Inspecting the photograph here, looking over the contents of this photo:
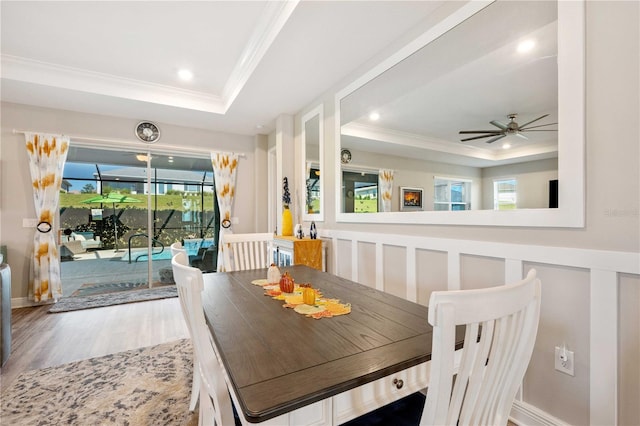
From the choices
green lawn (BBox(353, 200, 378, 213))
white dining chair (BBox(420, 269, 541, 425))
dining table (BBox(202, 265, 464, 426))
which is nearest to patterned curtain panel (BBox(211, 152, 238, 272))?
green lawn (BBox(353, 200, 378, 213))

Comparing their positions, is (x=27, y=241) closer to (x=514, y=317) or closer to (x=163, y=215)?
(x=163, y=215)

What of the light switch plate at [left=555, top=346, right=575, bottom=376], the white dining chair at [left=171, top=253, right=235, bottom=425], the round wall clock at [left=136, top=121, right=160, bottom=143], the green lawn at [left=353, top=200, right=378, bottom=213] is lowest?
the light switch plate at [left=555, top=346, right=575, bottom=376]

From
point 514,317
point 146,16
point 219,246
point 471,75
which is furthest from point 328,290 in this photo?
point 219,246

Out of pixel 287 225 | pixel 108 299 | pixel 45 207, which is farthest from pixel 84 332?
pixel 287 225

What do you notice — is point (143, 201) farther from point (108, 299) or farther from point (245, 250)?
point (245, 250)

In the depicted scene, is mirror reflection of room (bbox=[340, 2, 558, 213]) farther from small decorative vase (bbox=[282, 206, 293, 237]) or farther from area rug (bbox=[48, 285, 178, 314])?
area rug (bbox=[48, 285, 178, 314])

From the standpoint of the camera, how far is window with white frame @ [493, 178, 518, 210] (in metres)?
1.51

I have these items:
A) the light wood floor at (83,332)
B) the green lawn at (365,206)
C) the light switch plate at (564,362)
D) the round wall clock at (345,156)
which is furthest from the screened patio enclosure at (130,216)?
the light switch plate at (564,362)

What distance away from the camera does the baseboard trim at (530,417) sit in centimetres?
Answer: 139

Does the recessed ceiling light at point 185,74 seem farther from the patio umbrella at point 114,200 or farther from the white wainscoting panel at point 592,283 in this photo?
the white wainscoting panel at point 592,283

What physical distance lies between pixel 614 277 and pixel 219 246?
4457 mm

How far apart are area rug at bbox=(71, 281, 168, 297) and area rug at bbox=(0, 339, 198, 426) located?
90.0 inches

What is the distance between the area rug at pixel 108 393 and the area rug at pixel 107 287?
7.50ft

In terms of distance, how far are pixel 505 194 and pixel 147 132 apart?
182 inches
